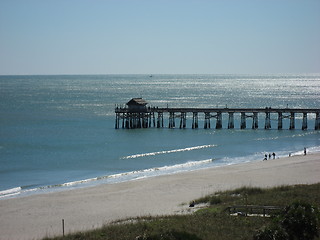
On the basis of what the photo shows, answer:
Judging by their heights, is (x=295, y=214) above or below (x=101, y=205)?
above

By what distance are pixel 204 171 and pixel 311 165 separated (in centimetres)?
794

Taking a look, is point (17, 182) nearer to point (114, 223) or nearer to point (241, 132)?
point (114, 223)

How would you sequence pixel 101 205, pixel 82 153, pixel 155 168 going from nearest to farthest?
pixel 101 205 < pixel 155 168 < pixel 82 153

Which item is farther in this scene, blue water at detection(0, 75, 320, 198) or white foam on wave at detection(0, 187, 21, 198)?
blue water at detection(0, 75, 320, 198)

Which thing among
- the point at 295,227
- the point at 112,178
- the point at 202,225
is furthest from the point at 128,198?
the point at 295,227

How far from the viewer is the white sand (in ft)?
76.5

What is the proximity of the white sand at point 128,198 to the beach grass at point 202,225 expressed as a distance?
2.48m

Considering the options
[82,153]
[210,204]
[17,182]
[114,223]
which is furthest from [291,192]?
[82,153]

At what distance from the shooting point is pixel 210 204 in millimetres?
24953

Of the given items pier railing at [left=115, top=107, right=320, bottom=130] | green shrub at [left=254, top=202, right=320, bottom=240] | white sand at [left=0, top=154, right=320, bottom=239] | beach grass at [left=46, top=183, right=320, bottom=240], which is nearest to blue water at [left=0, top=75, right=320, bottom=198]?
pier railing at [left=115, top=107, right=320, bottom=130]

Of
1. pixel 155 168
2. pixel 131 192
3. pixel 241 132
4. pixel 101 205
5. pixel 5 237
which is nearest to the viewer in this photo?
pixel 5 237

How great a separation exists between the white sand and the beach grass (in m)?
2.48

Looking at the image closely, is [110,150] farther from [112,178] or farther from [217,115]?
[217,115]

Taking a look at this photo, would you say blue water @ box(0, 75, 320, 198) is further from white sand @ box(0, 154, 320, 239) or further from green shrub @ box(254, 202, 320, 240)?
green shrub @ box(254, 202, 320, 240)
